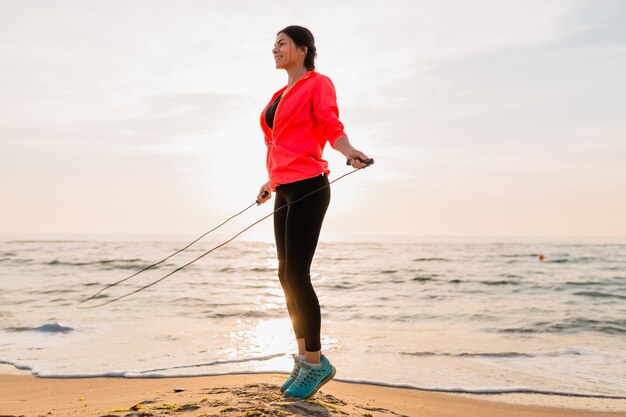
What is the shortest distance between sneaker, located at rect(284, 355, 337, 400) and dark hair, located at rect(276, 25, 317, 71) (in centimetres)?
177

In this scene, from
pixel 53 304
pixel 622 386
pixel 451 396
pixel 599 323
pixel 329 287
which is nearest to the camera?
pixel 451 396

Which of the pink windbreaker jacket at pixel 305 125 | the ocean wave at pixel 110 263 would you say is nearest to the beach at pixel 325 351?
the pink windbreaker jacket at pixel 305 125

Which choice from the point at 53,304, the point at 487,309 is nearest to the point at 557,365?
the point at 487,309

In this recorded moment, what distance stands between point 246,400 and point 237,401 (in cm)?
5

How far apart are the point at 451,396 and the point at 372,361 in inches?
49.8

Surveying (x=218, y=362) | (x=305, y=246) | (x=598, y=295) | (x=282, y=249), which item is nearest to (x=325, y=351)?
(x=218, y=362)

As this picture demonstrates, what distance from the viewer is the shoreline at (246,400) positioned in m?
3.06

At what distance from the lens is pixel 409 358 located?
5.93 meters

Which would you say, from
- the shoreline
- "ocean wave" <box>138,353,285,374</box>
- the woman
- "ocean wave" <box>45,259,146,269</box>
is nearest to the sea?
"ocean wave" <box>138,353,285,374</box>

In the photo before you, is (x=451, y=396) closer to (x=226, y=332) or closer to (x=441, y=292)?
(x=226, y=332)

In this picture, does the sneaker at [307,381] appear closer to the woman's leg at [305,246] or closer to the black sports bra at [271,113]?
the woman's leg at [305,246]

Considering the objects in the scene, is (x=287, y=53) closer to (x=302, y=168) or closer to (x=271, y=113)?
(x=271, y=113)

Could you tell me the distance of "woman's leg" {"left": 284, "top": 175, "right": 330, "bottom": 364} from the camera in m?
2.99

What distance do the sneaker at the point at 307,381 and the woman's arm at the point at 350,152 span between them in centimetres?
123
